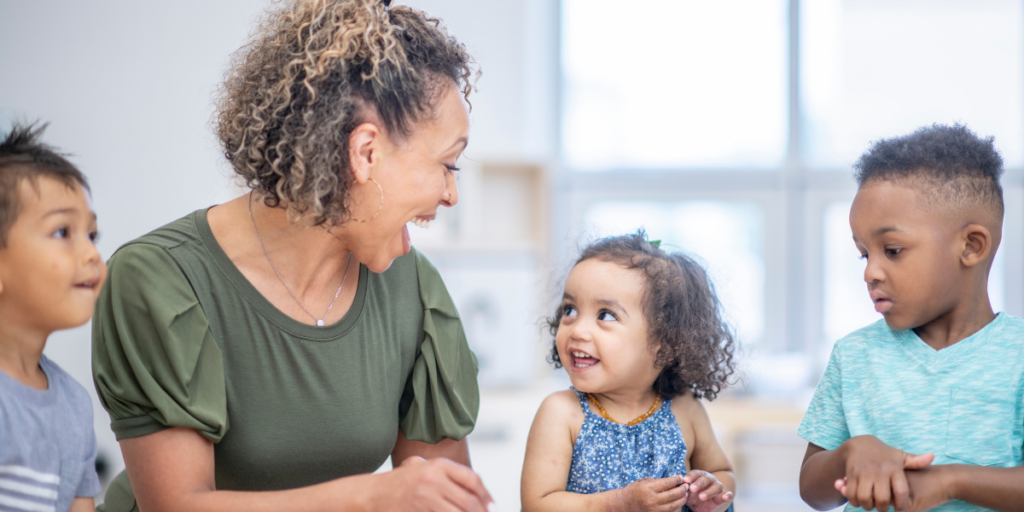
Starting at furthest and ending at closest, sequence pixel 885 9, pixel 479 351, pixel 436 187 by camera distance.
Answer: pixel 885 9 → pixel 479 351 → pixel 436 187

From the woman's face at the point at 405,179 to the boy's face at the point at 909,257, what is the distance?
64 centimetres

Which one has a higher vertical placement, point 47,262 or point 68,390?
point 47,262

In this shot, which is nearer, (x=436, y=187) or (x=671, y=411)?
(x=436, y=187)

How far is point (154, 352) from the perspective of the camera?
108 centimetres

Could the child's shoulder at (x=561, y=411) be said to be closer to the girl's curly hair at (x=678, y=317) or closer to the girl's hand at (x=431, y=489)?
the girl's curly hair at (x=678, y=317)

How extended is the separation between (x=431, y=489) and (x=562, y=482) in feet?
1.39

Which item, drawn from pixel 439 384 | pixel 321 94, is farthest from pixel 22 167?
pixel 439 384

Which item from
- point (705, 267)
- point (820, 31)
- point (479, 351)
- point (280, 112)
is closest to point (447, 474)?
point (280, 112)

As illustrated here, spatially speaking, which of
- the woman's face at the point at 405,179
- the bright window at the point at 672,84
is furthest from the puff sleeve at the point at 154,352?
the bright window at the point at 672,84

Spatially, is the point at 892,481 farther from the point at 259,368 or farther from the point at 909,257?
the point at 259,368

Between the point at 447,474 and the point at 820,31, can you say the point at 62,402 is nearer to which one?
the point at 447,474

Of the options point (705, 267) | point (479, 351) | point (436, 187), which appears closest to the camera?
point (436, 187)

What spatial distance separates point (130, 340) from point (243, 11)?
261 centimetres

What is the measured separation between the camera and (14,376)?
910 millimetres
